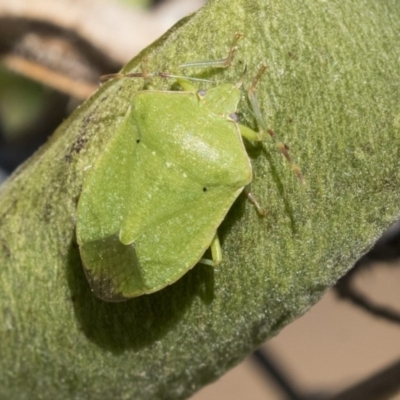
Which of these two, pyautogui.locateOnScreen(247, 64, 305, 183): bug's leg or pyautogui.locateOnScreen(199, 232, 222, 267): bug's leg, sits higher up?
pyautogui.locateOnScreen(247, 64, 305, 183): bug's leg

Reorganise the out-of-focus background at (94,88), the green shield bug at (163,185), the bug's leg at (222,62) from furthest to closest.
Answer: the out-of-focus background at (94,88)
the green shield bug at (163,185)
the bug's leg at (222,62)

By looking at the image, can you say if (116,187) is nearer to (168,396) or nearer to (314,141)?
(314,141)

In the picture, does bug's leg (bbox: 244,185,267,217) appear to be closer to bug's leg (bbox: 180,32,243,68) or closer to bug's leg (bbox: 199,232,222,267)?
bug's leg (bbox: 199,232,222,267)

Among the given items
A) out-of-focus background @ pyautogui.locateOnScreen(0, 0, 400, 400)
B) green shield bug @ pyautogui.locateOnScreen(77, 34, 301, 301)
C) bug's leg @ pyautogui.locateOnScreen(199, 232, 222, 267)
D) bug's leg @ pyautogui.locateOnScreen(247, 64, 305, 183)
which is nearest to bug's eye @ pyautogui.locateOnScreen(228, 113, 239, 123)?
green shield bug @ pyautogui.locateOnScreen(77, 34, 301, 301)

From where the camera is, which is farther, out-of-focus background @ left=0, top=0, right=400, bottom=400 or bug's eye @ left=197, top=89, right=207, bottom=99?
out-of-focus background @ left=0, top=0, right=400, bottom=400

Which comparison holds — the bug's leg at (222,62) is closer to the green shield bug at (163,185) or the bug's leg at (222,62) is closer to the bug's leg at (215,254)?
the green shield bug at (163,185)

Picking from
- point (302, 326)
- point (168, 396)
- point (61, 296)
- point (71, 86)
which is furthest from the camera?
point (302, 326)

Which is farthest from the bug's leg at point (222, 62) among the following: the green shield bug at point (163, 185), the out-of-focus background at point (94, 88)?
the out-of-focus background at point (94, 88)

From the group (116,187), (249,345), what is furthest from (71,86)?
(249,345)
